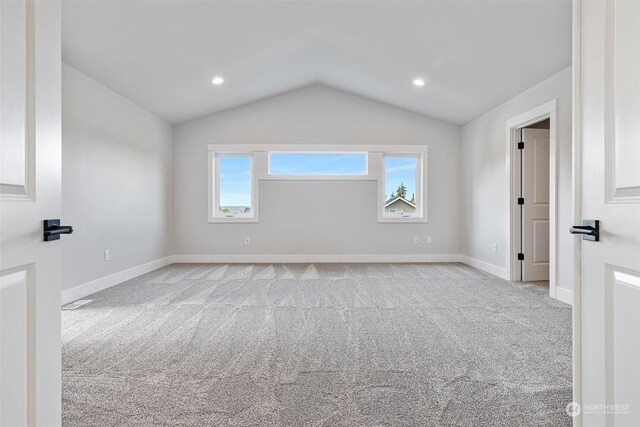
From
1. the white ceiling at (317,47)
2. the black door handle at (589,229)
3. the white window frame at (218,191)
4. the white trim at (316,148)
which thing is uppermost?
the white ceiling at (317,47)

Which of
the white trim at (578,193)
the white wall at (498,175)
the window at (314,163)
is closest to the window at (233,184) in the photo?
the window at (314,163)

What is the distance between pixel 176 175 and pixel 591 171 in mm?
5930

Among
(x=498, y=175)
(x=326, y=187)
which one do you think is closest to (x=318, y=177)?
(x=326, y=187)

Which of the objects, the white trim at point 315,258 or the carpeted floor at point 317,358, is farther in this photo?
the white trim at point 315,258

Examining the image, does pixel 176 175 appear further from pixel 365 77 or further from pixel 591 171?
pixel 591 171

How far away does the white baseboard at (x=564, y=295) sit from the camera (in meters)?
3.50

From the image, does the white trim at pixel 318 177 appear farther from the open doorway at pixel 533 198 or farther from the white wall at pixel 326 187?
the open doorway at pixel 533 198

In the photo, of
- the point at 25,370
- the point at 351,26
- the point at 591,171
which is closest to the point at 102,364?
the point at 25,370

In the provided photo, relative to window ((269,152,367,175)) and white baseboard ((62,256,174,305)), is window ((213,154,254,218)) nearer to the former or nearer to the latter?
window ((269,152,367,175))

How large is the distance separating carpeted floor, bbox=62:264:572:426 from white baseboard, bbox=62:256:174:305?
0.68 feet

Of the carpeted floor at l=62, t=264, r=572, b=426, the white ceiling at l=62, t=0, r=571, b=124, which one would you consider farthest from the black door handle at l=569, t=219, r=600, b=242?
the white ceiling at l=62, t=0, r=571, b=124

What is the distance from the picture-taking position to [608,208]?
1.06 metres

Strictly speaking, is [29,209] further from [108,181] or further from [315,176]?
[315,176]

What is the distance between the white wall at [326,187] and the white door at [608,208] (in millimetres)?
4945
